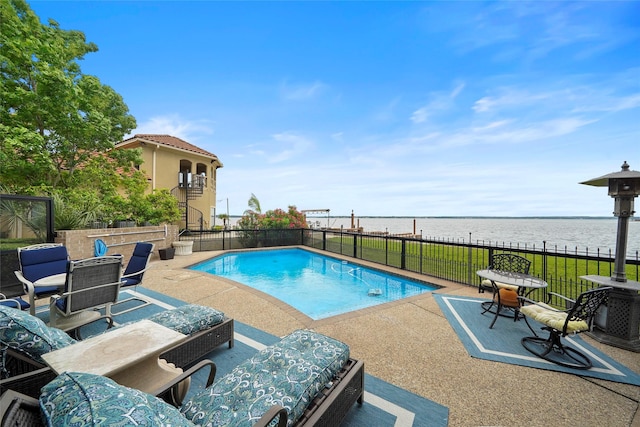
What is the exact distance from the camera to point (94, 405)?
859 mm

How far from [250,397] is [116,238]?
881cm

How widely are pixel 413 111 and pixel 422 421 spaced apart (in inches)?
514

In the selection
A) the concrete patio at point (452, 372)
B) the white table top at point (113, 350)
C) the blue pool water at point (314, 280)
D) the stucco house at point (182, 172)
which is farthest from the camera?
the stucco house at point (182, 172)

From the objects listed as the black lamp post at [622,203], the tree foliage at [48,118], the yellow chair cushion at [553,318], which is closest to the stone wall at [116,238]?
the tree foliage at [48,118]

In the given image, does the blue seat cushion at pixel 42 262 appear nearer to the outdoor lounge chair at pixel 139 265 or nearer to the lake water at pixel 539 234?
the outdoor lounge chair at pixel 139 265

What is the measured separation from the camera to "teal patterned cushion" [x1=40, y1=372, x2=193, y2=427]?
0.83 m

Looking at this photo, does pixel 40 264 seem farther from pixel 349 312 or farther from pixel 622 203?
pixel 622 203

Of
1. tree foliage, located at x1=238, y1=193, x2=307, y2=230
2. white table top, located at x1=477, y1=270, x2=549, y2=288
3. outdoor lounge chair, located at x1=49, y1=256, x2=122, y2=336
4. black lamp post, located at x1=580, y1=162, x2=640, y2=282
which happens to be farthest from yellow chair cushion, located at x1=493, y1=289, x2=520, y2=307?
tree foliage, located at x1=238, y1=193, x2=307, y2=230

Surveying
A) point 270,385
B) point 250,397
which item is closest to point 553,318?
point 270,385

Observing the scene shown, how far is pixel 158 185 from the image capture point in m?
15.9

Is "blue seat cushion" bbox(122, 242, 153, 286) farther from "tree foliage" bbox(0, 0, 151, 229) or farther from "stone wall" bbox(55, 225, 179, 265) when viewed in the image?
"tree foliage" bbox(0, 0, 151, 229)

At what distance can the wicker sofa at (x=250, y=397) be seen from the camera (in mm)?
889

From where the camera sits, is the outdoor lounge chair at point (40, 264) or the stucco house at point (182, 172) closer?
the outdoor lounge chair at point (40, 264)

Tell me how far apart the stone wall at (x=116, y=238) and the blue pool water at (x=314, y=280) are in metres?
1.96
